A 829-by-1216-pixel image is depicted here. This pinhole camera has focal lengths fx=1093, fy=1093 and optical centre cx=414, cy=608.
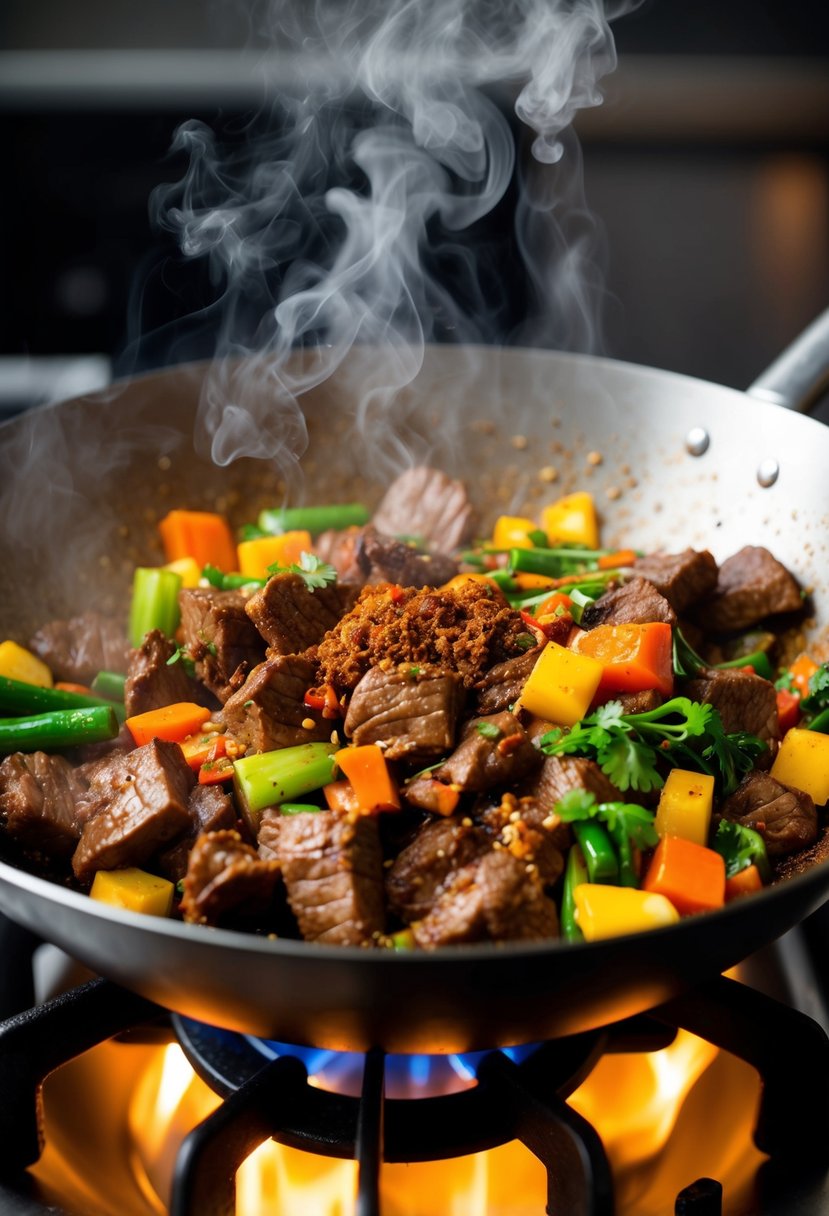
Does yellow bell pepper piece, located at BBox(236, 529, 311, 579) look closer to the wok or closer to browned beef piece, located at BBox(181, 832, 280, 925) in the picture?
the wok

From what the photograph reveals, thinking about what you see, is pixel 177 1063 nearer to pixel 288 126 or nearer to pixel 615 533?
pixel 615 533

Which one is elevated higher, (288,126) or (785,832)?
(288,126)

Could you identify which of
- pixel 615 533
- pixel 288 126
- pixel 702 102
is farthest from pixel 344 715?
pixel 702 102

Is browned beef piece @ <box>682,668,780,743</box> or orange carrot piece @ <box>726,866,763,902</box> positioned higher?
browned beef piece @ <box>682,668,780,743</box>

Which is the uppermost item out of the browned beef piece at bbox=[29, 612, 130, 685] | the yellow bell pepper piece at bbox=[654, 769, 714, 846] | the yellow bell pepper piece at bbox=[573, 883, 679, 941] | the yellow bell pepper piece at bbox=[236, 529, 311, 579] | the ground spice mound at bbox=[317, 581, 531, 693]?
the ground spice mound at bbox=[317, 581, 531, 693]

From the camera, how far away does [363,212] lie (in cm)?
340

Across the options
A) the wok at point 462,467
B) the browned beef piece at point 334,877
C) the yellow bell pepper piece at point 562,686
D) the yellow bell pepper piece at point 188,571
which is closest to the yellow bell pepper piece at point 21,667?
the wok at point 462,467

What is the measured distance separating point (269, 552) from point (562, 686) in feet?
3.72

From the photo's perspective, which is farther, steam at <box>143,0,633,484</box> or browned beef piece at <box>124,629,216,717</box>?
steam at <box>143,0,633,484</box>

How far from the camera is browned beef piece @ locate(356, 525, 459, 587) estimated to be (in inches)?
107

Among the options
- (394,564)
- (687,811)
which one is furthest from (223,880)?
(394,564)

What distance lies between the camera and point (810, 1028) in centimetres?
181

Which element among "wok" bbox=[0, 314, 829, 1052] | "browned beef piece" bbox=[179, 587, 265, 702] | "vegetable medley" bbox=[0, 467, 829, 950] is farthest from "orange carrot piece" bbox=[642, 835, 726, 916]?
"browned beef piece" bbox=[179, 587, 265, 702]

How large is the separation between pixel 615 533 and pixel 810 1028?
62.3 inches
